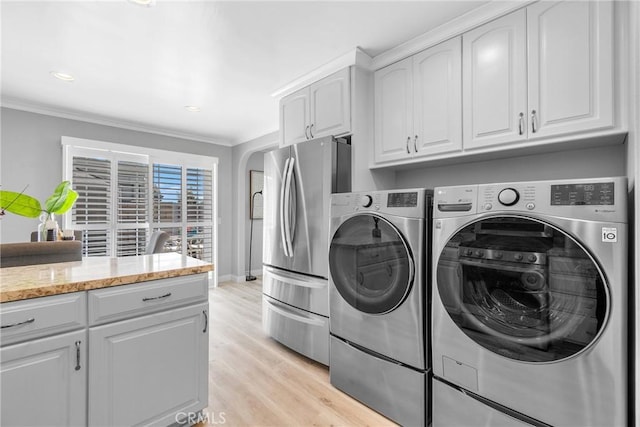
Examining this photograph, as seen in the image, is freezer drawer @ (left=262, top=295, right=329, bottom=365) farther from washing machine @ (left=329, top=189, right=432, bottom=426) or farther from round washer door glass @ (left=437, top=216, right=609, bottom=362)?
round washer door glass @ (left=437, top=216, right=609, bottom=362)

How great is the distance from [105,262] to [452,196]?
204 cm

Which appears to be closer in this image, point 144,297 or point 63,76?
point 144,297

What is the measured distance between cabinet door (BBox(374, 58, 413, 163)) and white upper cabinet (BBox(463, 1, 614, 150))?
41cm

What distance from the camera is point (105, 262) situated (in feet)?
5.83

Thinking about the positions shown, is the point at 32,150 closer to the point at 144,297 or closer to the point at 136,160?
the point at 136,160

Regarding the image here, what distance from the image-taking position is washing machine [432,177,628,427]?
1.12 m

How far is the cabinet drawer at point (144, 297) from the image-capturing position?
136 cm

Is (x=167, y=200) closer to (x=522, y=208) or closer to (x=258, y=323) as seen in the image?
(x=258, y=323)

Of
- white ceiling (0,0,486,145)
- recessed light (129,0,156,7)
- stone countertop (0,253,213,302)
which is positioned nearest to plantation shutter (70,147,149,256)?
white ceiling (0,0,486,145)

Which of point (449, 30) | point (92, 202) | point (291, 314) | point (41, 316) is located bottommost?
point (291, 314)

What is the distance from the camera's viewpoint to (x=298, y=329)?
250 cm

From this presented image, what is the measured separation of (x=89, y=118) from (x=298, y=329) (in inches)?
154

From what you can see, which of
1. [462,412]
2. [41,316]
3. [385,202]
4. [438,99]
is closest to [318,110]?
[438,99]

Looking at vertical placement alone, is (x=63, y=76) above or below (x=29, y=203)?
above
